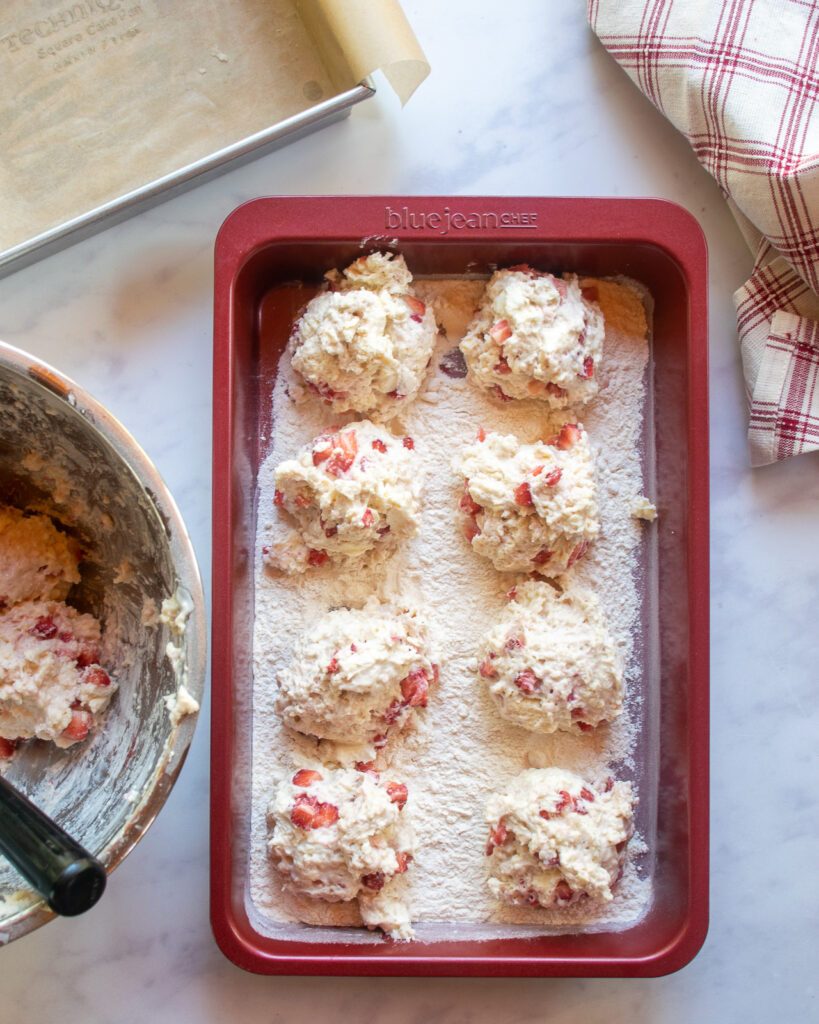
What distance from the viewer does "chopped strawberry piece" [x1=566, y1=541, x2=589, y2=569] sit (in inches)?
52.8

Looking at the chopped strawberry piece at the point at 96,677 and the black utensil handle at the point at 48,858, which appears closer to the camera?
the black utensil handle at the point at 48,858

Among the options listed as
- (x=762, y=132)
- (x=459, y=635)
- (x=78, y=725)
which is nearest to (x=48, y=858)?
(x=78, y=725)

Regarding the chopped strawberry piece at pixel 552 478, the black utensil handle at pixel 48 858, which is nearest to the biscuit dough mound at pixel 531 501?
the chopped strawberry piece at pixel 552 478

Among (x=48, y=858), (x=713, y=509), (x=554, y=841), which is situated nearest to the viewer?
(x=48, y=858)

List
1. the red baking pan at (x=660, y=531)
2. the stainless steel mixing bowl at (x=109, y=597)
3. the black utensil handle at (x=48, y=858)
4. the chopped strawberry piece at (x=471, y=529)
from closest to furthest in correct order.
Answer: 1. the black utensil handle at (x=48, y=858)
2. the stainless steel mixing bowl at (x=109, y=597)
3. the red baking pan at (x=660, y=531)
4. the chopped strawberry piece at (x=471, y=529)

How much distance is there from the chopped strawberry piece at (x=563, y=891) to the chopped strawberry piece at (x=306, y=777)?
12.7 inches

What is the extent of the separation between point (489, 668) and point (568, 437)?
314 mm

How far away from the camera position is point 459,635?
4.51 feet

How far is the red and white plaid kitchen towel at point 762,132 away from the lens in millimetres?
1343

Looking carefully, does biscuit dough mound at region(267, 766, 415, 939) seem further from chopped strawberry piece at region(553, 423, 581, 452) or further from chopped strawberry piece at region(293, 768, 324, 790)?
chopped strawberry piece at region(553, 423, 581, 452)

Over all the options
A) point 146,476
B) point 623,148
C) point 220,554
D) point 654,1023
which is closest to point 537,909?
point 654,1023

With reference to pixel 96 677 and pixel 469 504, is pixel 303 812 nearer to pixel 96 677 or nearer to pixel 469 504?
pixel 96 677

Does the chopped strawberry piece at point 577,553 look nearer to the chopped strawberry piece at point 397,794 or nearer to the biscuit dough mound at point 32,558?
the chopped strawberry piece at point 397,794

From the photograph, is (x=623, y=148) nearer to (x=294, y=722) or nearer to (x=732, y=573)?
(x=732, y=573)
